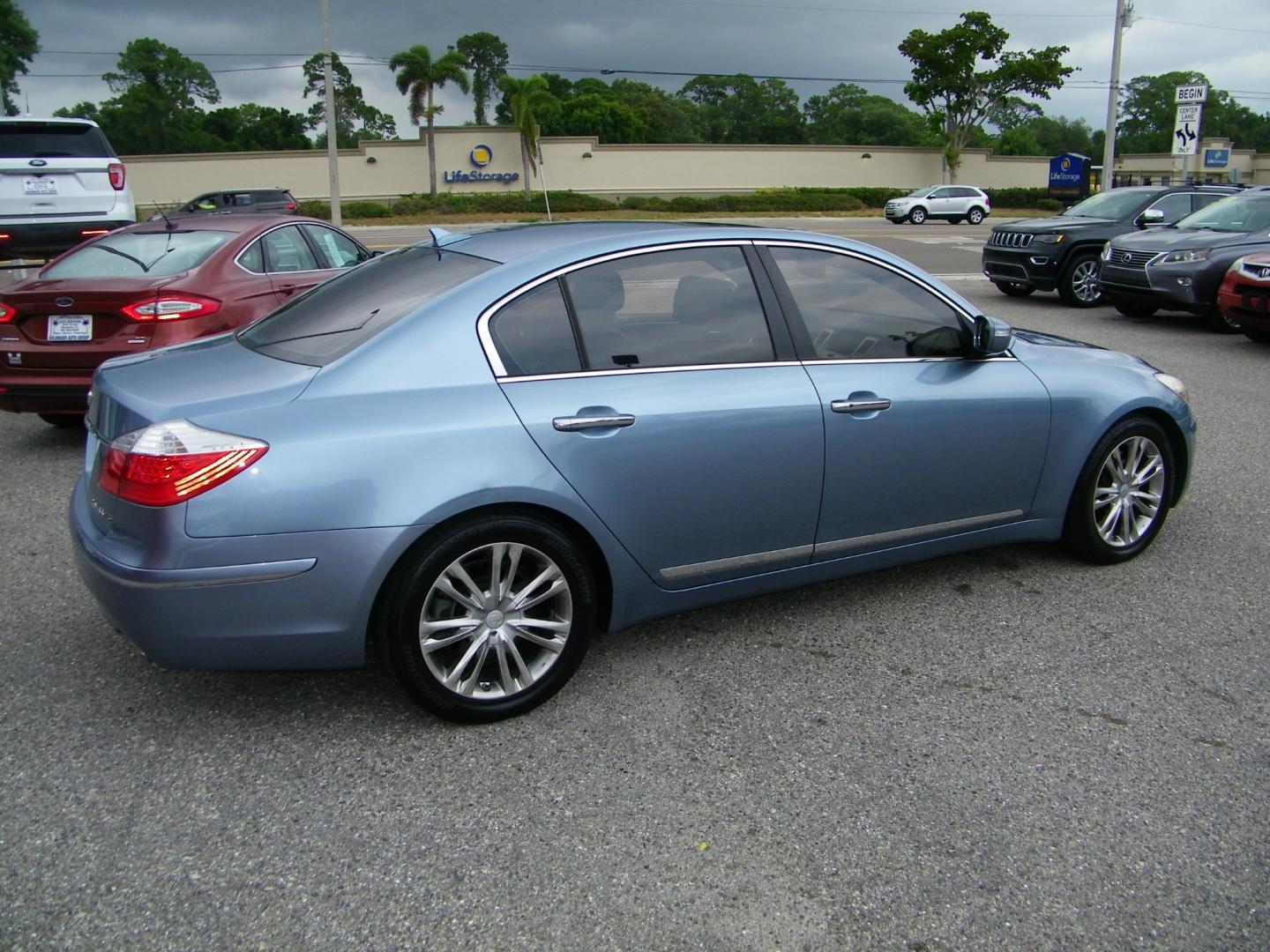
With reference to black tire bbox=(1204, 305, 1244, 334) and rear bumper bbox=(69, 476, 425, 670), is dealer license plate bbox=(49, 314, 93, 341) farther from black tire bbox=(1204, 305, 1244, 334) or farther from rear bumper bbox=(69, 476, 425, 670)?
black tire bbox=(1204, 305, 1244, 334)

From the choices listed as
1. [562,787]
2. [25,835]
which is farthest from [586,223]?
[25,835]

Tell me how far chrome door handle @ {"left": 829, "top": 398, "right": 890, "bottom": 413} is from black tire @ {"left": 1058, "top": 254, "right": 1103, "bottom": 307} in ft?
38.5

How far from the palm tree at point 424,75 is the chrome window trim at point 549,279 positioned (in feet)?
160

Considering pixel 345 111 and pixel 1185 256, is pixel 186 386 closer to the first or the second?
pixel 1185 256

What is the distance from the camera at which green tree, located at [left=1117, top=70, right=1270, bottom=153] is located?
355 ft

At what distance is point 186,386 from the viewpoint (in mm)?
3461

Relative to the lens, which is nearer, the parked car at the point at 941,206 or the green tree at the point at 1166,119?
the parked car at the point at 941,206

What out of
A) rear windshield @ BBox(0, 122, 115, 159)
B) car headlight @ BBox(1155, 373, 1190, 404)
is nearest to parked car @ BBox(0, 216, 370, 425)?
car headlight @ BBox(1155, 373, 1190, 404)

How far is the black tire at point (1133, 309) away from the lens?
13439 millimetres

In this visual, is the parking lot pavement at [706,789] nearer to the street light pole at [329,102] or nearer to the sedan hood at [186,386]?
the sedan hood at [186,386]

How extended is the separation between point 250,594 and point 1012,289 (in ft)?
48.7

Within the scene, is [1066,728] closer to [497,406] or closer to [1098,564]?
[1098,564]

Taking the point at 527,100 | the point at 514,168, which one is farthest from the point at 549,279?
the point at 514,168

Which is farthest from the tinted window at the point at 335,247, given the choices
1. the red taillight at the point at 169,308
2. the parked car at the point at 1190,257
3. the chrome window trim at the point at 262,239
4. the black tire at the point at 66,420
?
the parked car at the point at 1190,257
